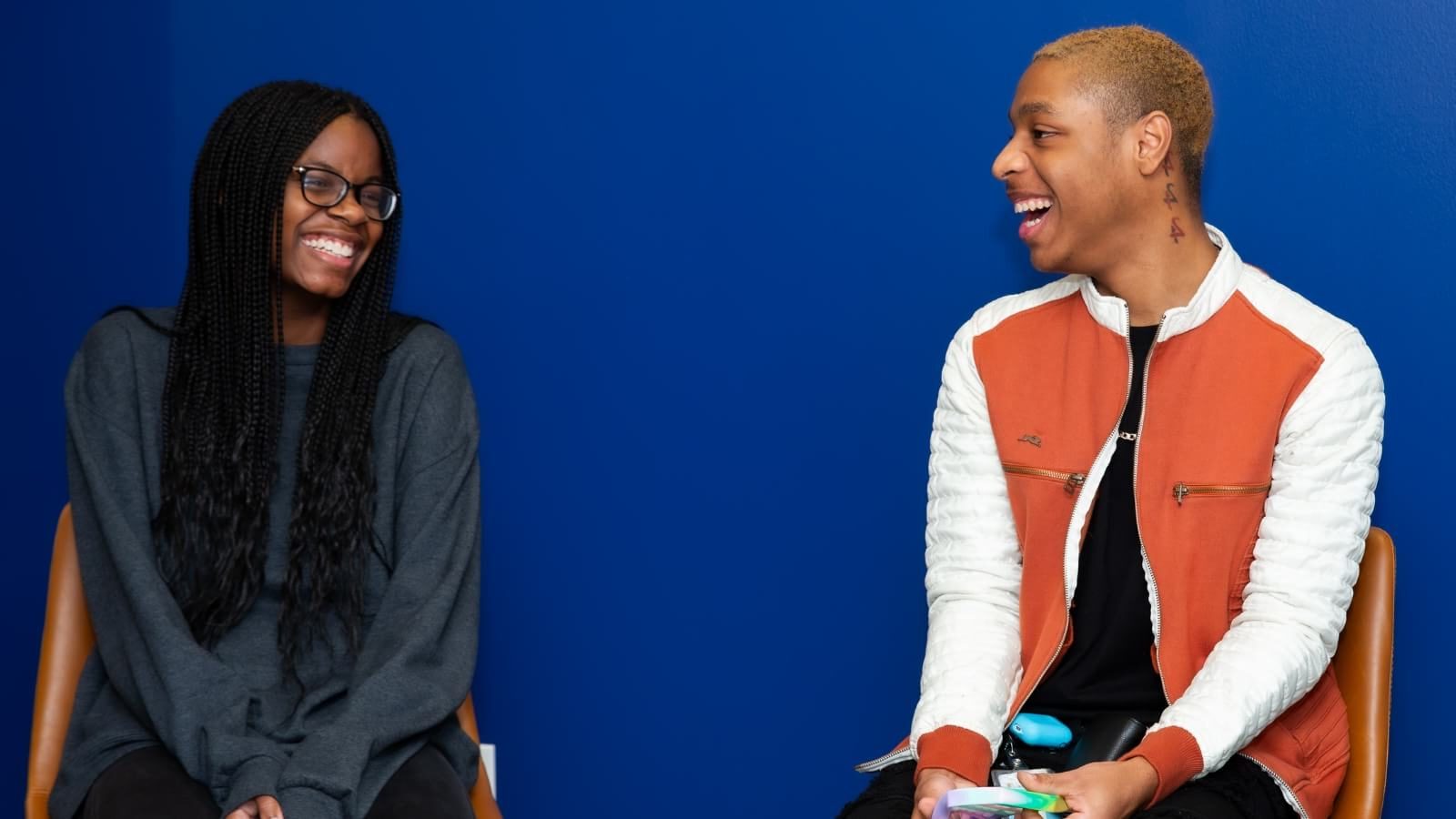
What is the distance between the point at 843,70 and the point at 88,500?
1.34m

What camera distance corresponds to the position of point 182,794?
2.06 meters

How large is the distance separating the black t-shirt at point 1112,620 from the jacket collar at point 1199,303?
0.05 metres

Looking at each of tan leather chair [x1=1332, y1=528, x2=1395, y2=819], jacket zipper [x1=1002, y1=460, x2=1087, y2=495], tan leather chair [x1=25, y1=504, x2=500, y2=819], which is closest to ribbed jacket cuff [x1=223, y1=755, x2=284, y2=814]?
tan leather chair [x1=25, y1=504, x2=500, y2=819]

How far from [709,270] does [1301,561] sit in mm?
1149

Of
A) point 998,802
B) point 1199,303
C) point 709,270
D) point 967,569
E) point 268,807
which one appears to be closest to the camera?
point 998,802

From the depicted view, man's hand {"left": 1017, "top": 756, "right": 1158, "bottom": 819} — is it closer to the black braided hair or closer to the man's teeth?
the black braided hair

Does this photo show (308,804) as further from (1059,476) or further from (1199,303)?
(1199,303)

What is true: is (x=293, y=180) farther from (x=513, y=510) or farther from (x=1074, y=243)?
(x=1074, y=243)

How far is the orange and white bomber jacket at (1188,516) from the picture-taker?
198 centimetres

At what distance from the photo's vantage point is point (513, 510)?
2926 millimetres

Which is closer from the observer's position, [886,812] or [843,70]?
[886,812]

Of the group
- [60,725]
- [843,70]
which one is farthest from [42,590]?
[843,70]

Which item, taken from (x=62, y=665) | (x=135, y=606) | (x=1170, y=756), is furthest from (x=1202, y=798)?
(x=62, y=665)

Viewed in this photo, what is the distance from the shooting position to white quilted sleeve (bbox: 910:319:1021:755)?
2086 millimetres
